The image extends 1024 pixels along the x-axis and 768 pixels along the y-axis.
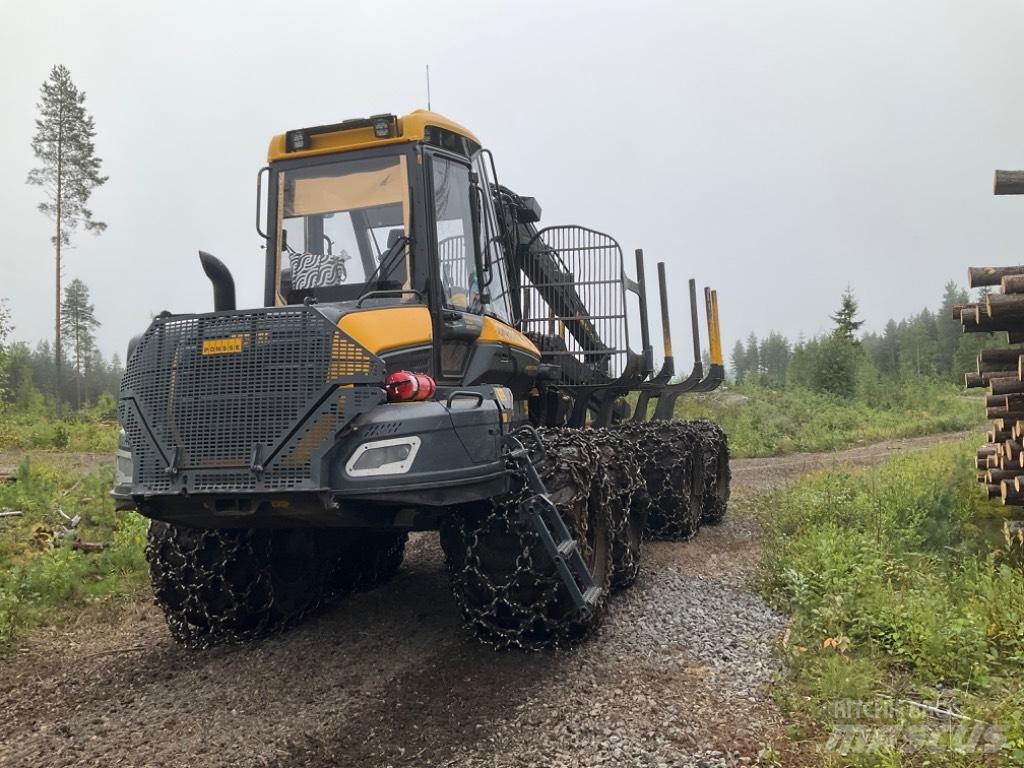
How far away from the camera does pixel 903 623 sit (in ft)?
15.6

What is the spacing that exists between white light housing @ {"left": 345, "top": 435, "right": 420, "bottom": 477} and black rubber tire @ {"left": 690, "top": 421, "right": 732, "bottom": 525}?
5601 millimetres

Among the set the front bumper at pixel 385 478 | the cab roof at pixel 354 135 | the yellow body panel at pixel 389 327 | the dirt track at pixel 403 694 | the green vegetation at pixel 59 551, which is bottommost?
the dirt track at pixel 403 694

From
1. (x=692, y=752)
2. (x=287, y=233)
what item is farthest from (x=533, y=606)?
(x=287, y=233)

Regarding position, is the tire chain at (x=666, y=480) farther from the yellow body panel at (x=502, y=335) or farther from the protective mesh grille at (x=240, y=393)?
the protective mesh grille at (x=240, y=393)

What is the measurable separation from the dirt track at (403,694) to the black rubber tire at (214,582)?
0.16 m

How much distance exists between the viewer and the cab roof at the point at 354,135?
5352 mm

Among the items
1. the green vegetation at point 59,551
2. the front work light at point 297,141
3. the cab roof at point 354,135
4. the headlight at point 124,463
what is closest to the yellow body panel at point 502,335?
the cab roof at point 354,135

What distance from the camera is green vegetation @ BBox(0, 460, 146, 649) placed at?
6324 mm

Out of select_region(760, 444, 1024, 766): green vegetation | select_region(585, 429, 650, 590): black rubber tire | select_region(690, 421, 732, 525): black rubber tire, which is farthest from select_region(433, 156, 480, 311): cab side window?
select_region(690, 421, 732, 525): black rubber tire

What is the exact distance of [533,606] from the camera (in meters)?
4.54

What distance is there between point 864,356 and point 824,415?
651 inches

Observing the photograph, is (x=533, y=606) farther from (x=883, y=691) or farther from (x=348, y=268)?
(x=348, y=268)

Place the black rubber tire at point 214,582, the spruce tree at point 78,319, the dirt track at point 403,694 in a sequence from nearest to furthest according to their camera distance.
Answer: the dirt track at point 403,694 < the black rubber tire at point 214,582 < the spruce tree at point 78,319

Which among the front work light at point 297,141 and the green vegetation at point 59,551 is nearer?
the front work light at point 297,141
